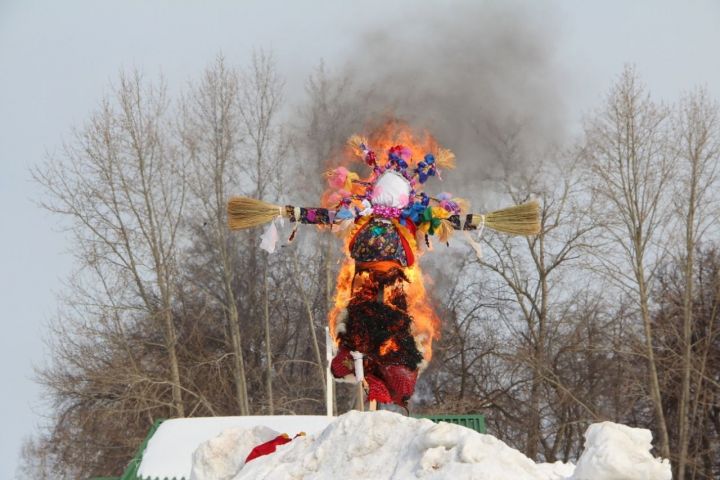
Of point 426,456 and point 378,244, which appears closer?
point 426,456

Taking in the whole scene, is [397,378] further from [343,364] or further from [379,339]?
[343,364]

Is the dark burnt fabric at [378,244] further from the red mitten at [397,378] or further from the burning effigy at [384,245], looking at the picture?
the red mitten at [397,378]

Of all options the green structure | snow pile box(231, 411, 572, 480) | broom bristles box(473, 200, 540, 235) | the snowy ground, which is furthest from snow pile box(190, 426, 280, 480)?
the green structure

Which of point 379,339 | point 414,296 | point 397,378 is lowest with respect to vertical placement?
point 397,378

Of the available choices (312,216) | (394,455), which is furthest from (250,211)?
(394,455)

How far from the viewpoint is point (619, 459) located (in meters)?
6.29

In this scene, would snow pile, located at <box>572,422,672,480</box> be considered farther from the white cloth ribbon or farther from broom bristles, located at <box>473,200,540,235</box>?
the white cloth ribbon

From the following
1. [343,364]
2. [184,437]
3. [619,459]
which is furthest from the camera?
[184,437]

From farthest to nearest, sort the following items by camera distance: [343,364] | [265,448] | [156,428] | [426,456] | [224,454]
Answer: [156,428], [343,364], [224,454], [265,448], [426,456]

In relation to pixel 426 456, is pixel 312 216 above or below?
above

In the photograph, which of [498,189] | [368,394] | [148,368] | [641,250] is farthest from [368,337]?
[148,368]

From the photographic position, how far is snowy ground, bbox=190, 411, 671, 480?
6.36 meters

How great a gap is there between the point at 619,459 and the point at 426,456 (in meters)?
1.23

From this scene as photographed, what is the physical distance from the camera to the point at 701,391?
21844 millimetres
